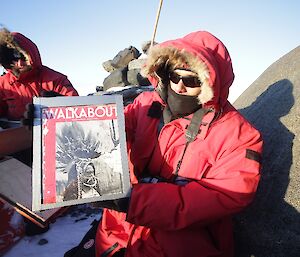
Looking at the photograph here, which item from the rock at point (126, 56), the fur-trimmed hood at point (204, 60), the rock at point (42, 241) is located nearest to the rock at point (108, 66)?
the rock at point (126, 56)

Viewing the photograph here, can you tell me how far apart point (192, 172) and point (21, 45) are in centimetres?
337

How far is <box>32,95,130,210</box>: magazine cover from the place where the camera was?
158cm

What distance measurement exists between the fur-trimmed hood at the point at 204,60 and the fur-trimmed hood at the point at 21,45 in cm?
255

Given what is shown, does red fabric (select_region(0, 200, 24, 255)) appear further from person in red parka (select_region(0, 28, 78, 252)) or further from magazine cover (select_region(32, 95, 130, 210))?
magazine cover (select_region(32, 95, 130, 210))

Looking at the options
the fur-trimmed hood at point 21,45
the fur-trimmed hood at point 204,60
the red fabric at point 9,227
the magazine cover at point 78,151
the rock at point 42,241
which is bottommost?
the rock at point 42,241

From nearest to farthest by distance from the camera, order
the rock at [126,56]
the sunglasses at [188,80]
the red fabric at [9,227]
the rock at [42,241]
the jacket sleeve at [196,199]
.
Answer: the jacket sleeve at [196,199] < the sunglasses at [188,80] < the red fabric at [9,227] < the rock at [42,241] < the rock at [126,56]

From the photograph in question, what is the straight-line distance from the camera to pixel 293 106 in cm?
274

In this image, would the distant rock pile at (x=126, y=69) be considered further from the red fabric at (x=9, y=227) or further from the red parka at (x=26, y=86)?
the red fabric at (x=9, y=227)

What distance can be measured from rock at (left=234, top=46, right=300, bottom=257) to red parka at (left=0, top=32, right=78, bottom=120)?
2762mm

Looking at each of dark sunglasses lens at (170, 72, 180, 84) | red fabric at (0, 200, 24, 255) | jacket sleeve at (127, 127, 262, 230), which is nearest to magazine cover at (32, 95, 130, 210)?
jacket sleeve at (127, 127, 262, 230)

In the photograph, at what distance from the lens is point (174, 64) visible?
7.08ft

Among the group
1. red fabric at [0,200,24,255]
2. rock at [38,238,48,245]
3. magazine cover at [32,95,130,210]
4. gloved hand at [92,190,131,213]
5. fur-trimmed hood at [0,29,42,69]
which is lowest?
rock at [38,238,48,245]

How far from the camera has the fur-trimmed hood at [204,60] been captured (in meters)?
1.89

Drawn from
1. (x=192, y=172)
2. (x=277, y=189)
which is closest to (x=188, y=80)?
(x=192, y=172)
